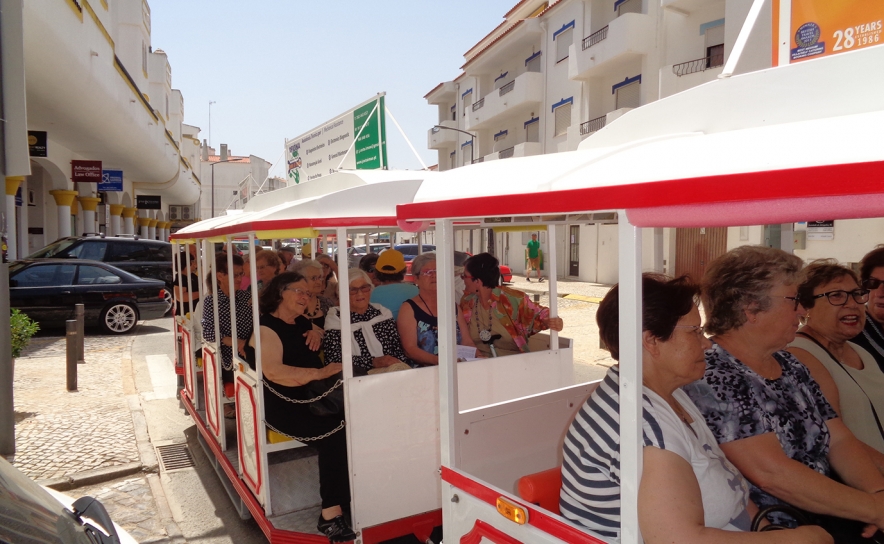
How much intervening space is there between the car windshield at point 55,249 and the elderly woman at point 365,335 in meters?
12.7

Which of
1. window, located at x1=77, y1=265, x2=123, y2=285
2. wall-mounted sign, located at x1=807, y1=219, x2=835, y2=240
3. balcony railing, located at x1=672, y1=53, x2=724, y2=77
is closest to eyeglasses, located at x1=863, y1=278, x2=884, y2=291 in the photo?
wall-mounted sign, located at x1=807, y1=219, x2=835, y2=240

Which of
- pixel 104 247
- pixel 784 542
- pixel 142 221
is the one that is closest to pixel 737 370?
pixel 784 542

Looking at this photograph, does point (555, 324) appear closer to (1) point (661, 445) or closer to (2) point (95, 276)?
(1) point (661, 445)

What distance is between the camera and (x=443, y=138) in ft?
129

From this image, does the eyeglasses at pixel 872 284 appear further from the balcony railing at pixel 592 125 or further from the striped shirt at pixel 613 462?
the balcony railing at pixel 592 125

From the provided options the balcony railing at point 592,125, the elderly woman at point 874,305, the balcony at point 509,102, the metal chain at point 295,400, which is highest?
the balcony at point 509,102

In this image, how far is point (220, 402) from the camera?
4895 mm

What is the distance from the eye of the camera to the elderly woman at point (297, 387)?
3.71m

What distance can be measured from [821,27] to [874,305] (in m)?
1.84

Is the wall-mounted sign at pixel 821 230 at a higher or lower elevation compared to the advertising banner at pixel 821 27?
lower

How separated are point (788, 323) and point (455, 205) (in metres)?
1.35

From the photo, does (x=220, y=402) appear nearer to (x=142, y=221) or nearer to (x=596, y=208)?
(x=596, y=208)

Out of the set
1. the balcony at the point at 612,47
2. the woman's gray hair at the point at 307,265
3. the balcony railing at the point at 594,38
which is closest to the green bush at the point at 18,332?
the woman's gray hair at the point at 307,265

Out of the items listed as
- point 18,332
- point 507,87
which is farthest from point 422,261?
point 507,87
